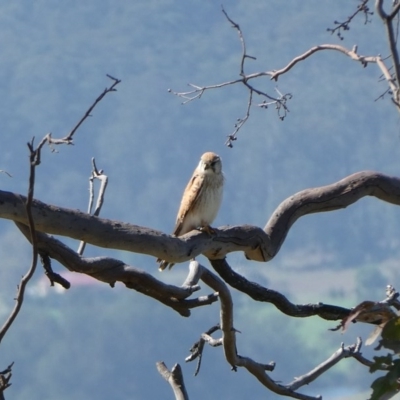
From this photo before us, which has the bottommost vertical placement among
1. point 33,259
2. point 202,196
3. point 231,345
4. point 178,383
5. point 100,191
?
point 33,259

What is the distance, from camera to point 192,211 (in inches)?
232

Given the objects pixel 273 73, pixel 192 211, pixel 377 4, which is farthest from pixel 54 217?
pixel 192 211

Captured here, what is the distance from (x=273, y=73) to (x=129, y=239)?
1652 mm

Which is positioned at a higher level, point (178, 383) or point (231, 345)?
point (231, 345)

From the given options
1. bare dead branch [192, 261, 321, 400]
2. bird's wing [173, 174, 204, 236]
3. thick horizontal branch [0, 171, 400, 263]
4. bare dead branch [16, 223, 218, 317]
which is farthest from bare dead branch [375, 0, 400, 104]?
bird's wing [173, 174, 204, 236]

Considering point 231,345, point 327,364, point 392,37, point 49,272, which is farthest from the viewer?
point 327,364

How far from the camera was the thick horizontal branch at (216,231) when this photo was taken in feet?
11.8

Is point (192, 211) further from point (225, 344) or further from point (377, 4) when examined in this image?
point (377, 4)

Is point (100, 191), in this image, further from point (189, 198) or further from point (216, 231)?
point (189, 198)

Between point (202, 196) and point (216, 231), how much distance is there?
1577 millimetres

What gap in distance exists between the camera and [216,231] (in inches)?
179

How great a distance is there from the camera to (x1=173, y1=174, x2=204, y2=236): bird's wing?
5953 millimetres

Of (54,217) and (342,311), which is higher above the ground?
(342,311)

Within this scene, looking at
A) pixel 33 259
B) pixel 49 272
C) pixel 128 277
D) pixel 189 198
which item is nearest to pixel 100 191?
pixel 128 277
